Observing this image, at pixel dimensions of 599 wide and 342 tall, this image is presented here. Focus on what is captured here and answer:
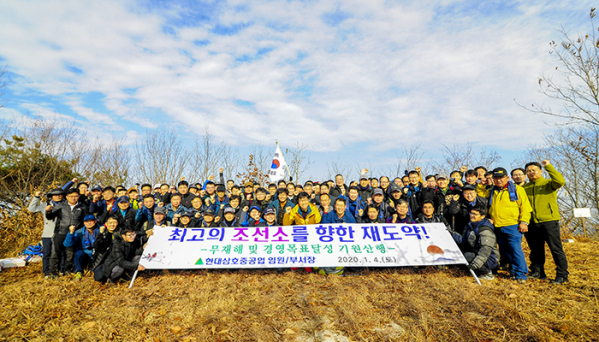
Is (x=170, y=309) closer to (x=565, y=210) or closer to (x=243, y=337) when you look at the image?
(x=243, y=337)

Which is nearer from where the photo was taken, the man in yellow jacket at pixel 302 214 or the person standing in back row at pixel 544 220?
the person standing in back row at pixel 544 220

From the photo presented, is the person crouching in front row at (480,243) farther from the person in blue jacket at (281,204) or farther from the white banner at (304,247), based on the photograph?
the person in blue jacket at (281,204)

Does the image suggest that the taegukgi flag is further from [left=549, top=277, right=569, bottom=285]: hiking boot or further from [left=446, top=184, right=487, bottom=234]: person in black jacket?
[left=549, top=277, right=569, bottom=285]: hiking boot

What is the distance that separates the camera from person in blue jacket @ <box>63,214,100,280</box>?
22.1 ft

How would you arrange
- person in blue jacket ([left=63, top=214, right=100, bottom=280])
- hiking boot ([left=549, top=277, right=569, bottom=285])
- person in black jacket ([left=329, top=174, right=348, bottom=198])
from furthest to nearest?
1. person in black jacket ([left=329, top=174, right=348, bottom=198])
2. person in blue jacket ([left=63, top=214, right=100, bottom=280])
3. hiking boot ([left=549, top=277, right=569, bottom=285])

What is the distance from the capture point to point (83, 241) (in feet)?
22.4

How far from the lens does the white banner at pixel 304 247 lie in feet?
19.8

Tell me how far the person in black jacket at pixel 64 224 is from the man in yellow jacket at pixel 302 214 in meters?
5.42

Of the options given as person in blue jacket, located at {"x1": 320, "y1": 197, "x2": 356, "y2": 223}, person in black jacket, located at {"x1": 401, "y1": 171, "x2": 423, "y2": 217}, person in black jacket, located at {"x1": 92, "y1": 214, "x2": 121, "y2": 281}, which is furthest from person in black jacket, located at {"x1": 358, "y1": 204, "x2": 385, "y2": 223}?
person in black jacket, located at {"x1": 92, "y1": 214, "x2": 121, "y2": 281}

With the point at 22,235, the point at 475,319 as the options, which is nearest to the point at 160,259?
the point at 475,319

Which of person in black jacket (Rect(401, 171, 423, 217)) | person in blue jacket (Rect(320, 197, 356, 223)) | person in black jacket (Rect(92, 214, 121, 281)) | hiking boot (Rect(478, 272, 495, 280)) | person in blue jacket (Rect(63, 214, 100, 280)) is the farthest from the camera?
person in black jacket (Rect(401, 171, 423, 217))

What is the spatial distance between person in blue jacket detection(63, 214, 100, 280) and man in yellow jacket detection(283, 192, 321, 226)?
494 centimetres

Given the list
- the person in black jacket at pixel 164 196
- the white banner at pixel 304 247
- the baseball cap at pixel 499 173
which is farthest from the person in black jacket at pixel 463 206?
the person in black jacket at pixel 164 196

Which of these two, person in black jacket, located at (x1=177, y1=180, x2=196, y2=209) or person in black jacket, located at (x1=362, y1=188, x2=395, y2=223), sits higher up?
person in black jacket, located at (x1=177, y1=180, x2=196, y2=209)
